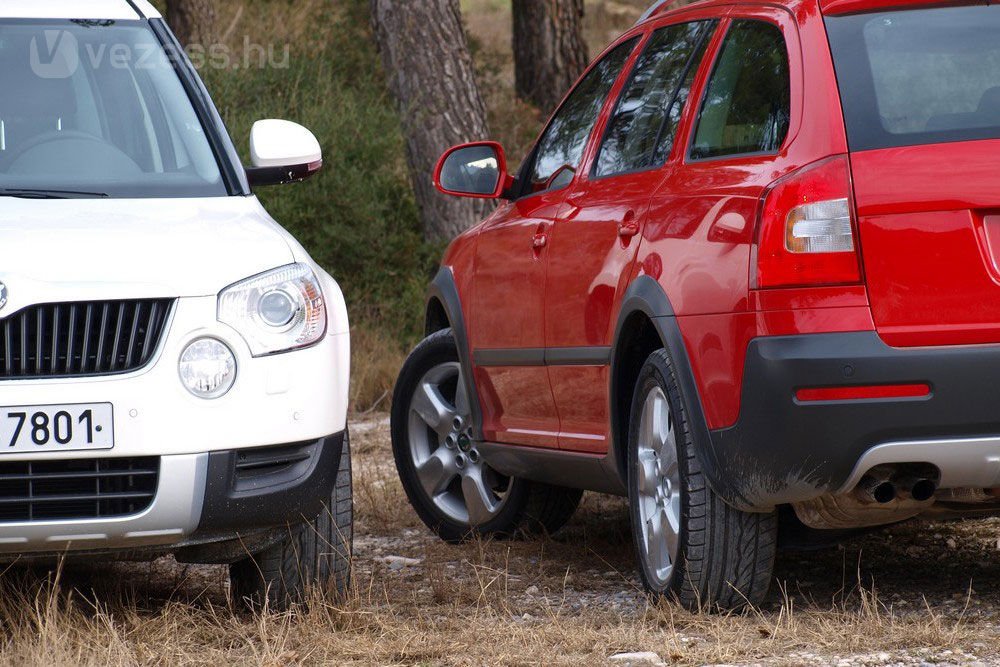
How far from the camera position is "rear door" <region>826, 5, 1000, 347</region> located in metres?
3.74

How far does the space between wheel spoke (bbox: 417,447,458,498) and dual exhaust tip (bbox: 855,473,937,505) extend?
8.17 ft

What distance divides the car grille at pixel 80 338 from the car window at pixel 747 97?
5.26ft

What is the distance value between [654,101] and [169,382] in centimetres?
187

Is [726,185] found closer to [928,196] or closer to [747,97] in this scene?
[747,97]

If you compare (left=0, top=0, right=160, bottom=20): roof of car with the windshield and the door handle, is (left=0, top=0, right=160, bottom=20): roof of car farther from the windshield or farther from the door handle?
the door handle

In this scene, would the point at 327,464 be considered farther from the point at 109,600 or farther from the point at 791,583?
the point at 791,583

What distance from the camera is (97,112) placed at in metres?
5.13

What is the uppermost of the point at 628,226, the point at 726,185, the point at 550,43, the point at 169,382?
the point at 726,185

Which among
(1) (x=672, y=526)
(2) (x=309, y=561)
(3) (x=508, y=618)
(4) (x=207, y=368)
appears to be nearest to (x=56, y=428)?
(4) (x=207, y=368)

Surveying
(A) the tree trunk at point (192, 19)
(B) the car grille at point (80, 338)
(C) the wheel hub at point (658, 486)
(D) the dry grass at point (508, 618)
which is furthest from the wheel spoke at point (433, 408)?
(A) the tree trunk at point (192, 19)

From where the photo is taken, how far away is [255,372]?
13.2 ft

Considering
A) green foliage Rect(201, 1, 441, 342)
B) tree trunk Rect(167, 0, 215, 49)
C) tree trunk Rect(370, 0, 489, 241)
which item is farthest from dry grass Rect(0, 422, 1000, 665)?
tree trunk Rect(167, 0, 215, 49)

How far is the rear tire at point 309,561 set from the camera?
14.4 feet

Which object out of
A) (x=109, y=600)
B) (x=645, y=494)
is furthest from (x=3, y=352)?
(x=645, y=494)
